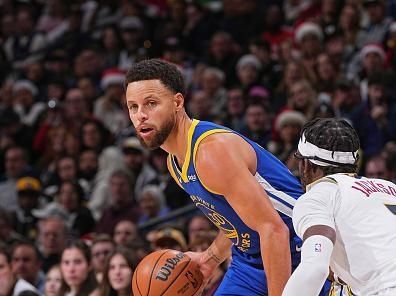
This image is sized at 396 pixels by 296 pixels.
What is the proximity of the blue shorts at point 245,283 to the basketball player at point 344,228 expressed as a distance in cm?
71

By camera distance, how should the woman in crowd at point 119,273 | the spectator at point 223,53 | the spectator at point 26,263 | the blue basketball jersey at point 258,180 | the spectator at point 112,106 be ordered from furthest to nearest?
1. the spectator at point 223,53
2. the spectator at point 112,106
3. the spectator at point 26,263
4. the woman in crowd at point 119,273
5. the blue basketball jersey at point 258,180

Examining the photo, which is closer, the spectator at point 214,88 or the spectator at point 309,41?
the spectator at point 309,41

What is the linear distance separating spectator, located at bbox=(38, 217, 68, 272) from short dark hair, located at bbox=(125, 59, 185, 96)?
4.83 meters

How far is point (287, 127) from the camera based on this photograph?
938 centimetres

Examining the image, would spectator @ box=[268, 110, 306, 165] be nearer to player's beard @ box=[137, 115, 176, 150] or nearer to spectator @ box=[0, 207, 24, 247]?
spectator @ box=[0, 207, 24, 247]

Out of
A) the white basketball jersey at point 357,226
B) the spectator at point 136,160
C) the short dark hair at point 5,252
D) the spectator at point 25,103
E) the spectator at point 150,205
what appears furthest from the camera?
the spectator at point 25,103

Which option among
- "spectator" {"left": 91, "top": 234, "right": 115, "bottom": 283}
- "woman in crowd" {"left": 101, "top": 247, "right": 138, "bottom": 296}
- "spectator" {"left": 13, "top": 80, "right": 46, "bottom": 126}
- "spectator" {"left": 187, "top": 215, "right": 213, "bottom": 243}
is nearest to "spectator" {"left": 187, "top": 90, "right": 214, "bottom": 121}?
"spectator" {"left": 187, "top": 215, "right": 213, "bottom": 243}

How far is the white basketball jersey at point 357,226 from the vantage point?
3949mm

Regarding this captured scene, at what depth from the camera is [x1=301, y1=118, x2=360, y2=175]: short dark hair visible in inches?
165

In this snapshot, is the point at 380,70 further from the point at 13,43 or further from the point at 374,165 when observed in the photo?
the point at 13,43

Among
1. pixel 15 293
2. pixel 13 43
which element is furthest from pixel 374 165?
pixel 13 43

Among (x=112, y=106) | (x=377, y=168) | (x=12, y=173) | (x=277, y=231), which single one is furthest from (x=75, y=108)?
(x=277, y=231)

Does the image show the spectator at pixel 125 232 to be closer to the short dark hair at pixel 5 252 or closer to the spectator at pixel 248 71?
the short dark hair at pixel 5 252

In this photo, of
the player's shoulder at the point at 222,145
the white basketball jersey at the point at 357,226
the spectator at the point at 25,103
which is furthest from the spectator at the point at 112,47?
the white basketball jersey at the point at 357,226
